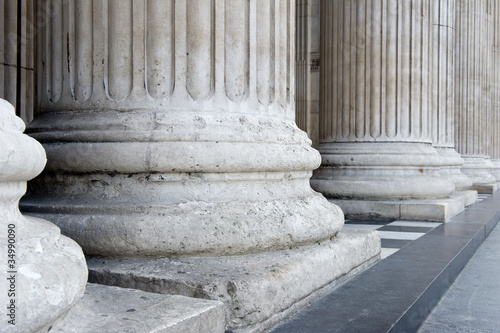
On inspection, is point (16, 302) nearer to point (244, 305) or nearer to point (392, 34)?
point (244, 305)

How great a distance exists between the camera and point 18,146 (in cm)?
168

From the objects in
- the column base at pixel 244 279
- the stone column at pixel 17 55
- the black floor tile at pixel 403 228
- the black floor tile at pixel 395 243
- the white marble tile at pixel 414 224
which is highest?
the stone column at pixel 17 55

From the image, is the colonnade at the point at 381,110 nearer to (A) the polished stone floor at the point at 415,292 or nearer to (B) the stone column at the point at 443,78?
(B) the stone column at the point at 443,78

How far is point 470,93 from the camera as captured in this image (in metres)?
12.2

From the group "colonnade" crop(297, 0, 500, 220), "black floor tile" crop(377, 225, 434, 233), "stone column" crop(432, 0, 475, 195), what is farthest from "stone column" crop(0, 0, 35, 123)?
"stone column" crop(432, 0, 475, 195)

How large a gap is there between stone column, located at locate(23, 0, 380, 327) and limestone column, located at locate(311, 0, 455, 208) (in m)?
3.79

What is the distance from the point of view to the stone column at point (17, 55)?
6.67 meters

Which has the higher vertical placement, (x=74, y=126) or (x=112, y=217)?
(x=74, y=126)

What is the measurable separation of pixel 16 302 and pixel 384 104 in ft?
19.8

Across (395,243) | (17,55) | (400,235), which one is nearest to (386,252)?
(395,243)

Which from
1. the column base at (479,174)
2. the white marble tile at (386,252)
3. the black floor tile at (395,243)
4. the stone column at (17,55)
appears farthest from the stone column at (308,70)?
the white marble tile at (386,252)

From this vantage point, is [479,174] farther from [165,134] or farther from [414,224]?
[165,134]

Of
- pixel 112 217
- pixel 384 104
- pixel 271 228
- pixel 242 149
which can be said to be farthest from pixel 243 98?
pixel 384 104

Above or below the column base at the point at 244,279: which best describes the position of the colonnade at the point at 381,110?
above
